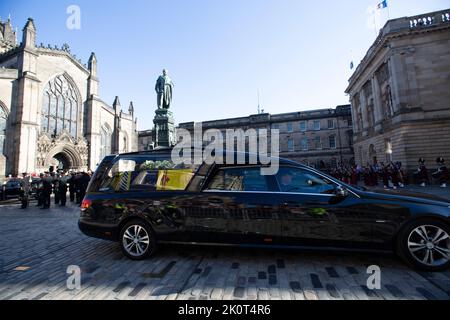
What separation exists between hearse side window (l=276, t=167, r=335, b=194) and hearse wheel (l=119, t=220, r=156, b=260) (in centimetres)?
247

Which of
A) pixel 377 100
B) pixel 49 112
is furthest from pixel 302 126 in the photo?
pixel 49 112

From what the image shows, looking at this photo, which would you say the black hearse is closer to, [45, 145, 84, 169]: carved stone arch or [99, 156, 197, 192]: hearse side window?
[99, 156, 197, 192]: hearse side window

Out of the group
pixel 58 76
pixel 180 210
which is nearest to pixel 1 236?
pixel 180 210

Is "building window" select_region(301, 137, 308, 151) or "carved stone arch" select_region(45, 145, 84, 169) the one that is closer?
"carved stone arch" select_region(45, 145, 84, 169)

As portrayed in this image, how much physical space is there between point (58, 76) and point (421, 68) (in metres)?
43.0

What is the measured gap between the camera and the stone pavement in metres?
2.83

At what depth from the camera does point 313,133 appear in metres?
46.2

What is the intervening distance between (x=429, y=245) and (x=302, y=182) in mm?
1972

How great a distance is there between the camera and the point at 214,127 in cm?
5209

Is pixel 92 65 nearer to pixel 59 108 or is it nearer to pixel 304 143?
pixel 59 108

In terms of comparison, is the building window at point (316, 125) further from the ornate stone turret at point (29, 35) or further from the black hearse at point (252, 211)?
the ornate stone turret at point (29, 35)

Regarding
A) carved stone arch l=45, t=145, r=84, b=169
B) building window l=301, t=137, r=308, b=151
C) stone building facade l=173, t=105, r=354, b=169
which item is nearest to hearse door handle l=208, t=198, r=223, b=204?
carved stone arch l=45, t=145, r=84, b=169

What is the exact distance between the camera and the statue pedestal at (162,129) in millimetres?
11258
